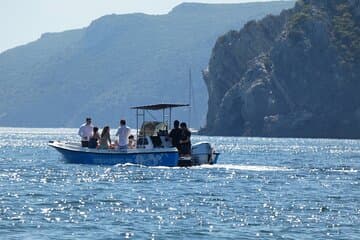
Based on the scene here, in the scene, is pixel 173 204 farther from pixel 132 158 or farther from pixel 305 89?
pixel 305 89

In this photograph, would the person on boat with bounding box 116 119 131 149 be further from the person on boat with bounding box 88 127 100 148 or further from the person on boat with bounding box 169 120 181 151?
the person on boat with bounding box 169 120 181 151

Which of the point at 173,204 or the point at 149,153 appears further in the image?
the point at 149,153

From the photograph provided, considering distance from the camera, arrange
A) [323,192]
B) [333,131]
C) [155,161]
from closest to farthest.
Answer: [323,192], [155,161], [333,131]

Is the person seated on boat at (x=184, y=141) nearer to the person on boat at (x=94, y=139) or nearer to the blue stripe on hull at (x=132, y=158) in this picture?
the blue stripe on hull at (x=132, y=158)

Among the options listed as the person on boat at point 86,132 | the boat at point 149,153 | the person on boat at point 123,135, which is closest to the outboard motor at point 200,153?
the boat at point 149,153

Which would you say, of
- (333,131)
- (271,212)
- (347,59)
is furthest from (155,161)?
(347,59)

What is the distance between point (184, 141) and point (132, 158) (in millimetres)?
2769

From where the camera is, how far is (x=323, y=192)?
133 feet

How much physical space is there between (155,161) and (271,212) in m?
22.2

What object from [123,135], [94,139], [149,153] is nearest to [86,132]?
[94,139]

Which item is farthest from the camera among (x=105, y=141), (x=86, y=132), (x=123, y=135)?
(x=86, y=132)

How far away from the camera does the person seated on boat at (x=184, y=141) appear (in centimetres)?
5447

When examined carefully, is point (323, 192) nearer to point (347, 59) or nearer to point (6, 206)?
point (6, 206)

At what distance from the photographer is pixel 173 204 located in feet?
112
